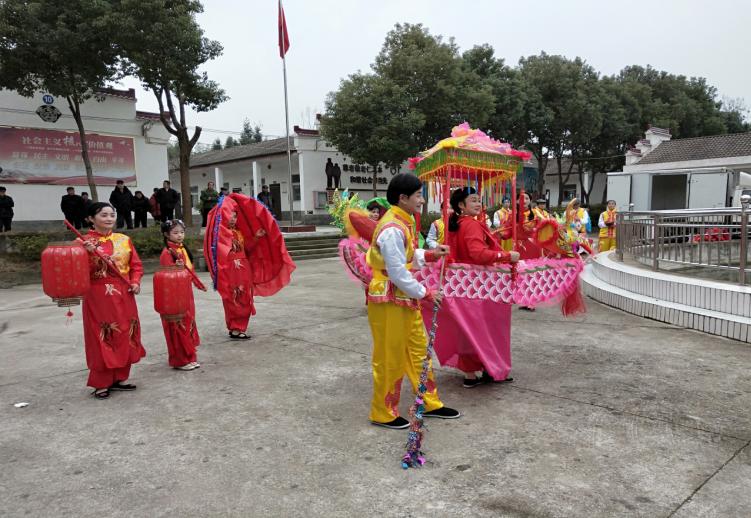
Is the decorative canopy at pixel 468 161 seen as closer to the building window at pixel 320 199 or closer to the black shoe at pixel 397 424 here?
the black shoe at pixel 397 424

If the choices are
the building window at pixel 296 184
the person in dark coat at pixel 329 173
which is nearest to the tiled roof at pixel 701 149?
the person in dark coat at pixel 329 173

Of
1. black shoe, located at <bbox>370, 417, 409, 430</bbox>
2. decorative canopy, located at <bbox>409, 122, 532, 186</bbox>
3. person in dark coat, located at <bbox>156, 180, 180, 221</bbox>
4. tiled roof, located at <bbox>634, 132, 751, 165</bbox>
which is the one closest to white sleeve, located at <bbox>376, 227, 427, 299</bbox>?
black shoe, located at <bbox>370, 417, 409, 430</bbox>

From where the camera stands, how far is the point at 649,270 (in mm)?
6586

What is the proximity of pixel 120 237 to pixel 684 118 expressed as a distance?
34025mm

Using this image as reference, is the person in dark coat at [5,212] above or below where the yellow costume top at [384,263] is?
above

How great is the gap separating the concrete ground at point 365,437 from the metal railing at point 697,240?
1.13 metres

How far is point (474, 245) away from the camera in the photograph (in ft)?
11.2

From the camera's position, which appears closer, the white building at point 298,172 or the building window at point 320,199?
the white building at point 298,172

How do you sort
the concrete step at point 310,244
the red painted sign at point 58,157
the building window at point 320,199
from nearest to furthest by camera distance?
the red painted sign at point 58,157 < the concrete step at point 310,244 < the building window at point 320,199

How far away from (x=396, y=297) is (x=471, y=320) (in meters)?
0.87

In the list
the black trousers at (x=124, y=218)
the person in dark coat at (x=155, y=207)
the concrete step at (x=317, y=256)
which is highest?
the person in dark coat at (x=155, y=207)

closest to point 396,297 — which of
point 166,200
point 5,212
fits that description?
point 166,200

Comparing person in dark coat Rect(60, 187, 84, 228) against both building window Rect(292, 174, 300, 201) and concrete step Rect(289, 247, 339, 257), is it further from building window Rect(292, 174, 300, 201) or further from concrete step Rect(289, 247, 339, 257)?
building window Rect(292, 174, 300, 201)

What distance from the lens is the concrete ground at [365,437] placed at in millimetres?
2336
